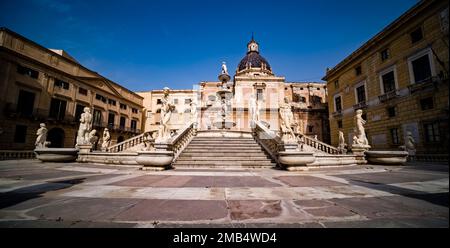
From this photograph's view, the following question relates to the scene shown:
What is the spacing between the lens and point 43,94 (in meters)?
22.6

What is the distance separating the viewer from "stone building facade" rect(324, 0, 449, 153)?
14.3 m

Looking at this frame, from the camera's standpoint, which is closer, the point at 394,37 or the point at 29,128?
the point at 394,37

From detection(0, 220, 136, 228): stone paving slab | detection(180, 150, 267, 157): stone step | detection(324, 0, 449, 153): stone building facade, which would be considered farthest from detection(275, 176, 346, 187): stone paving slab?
detection(324, 0, 449, 153): stone building facade

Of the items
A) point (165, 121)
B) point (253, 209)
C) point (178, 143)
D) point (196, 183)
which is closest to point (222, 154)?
point (178, 143)

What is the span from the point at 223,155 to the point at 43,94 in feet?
90.6

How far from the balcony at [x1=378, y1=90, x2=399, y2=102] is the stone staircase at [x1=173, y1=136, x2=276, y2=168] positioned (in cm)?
1665

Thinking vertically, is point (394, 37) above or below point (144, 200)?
above

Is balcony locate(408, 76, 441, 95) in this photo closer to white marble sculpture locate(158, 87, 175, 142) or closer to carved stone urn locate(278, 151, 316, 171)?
carved stone urn locate(278, 151, 316, 171)

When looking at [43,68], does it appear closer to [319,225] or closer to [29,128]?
[29,128]

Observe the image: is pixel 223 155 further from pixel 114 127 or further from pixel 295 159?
pixel 114 127

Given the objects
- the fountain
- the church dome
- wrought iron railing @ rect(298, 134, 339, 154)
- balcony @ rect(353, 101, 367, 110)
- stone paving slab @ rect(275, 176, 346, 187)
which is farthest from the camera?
the church dome

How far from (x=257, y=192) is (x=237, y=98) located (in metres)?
30.1

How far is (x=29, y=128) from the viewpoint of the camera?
20.5 metres
